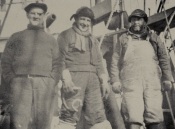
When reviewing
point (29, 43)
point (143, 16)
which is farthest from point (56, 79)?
point (143, 16)

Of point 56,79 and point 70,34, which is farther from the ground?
point 70,34

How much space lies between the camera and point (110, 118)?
148 inches

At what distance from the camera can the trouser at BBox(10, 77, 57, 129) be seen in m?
2.92

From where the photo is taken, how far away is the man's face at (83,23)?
332 centimetres

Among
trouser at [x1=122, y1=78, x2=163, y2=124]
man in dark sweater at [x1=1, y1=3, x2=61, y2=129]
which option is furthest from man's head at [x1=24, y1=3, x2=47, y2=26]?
trouser at [x1=122, y1=78, x2=163, y2=124]

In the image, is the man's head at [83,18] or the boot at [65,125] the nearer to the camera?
the boot at [65,125]

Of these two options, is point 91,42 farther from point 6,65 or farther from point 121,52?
point 6,65

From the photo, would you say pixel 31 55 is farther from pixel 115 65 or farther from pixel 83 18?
pixel 115 65

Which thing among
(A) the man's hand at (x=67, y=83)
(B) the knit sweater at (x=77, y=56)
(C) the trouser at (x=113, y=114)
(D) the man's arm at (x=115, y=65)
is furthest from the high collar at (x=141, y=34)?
(A) the man's hand at (x=67, y=83)

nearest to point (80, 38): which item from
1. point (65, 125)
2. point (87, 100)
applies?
point (87, 100)

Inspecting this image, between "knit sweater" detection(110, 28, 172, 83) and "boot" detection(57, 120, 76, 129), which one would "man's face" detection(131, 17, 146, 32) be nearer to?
"knit sweater" detection(110, 28, 172, 83)

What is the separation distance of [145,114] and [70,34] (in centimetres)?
101

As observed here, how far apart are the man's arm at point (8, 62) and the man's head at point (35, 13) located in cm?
26

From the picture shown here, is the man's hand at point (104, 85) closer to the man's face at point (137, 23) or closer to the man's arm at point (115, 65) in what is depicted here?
the man's arm at point (115, 65)
